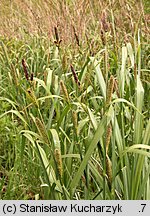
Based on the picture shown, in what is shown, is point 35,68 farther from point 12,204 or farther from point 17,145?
point 12,204

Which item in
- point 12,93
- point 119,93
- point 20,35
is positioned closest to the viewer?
point 119,93

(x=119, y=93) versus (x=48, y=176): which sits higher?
(x=119, y=93)

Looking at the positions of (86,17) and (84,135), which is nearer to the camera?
(84,135)

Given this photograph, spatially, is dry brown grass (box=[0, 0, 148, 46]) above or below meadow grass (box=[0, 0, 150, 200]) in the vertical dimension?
above

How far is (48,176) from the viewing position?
1.68m

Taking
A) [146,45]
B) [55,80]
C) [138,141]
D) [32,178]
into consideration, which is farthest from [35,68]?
[138,141]

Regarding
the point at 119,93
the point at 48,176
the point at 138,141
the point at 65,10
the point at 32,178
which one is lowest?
the point at 32,178

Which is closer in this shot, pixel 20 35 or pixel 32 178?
pixel 32 178

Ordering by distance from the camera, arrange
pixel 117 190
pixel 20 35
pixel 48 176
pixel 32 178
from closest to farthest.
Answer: pixel 48 176, pixel 117 190, pixel 32 178, pixel 20 35

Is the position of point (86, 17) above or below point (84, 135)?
above

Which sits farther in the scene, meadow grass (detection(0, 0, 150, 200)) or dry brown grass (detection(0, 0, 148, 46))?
dry brown grass (detection(0, 0, 148, 46))

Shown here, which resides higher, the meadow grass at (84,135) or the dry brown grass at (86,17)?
the dry brown grass at (86,17)

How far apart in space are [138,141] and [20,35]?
381 centimetres

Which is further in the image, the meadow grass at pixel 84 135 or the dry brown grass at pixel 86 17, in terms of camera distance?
the dry brown grass at pixel 86 17
